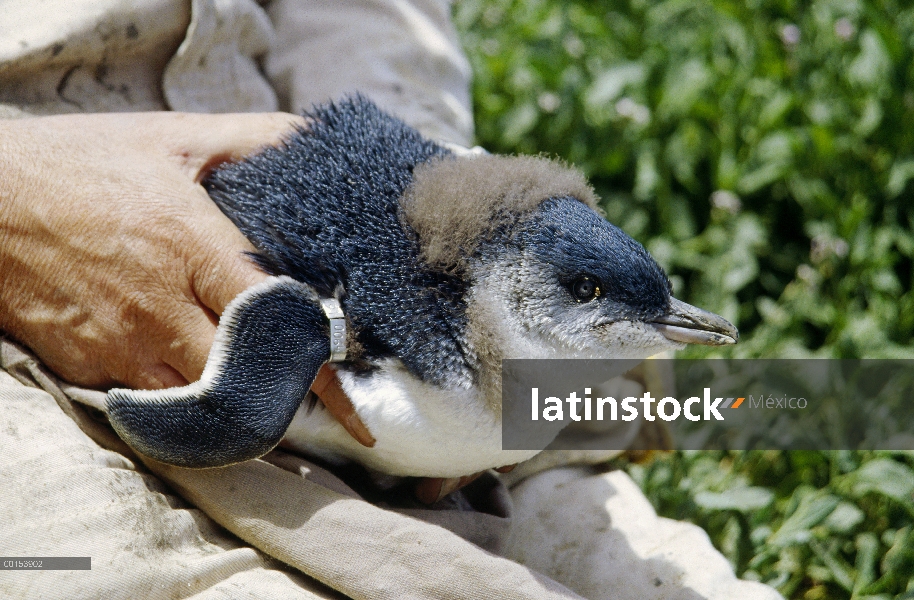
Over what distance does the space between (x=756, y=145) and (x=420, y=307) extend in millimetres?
2193

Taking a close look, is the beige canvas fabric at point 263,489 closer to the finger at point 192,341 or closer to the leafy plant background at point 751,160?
the finger at point 192,341

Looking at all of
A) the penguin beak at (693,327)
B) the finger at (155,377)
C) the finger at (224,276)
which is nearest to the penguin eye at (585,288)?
the penguin beak at (693,327)

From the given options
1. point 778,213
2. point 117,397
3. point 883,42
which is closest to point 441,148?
point 117,397

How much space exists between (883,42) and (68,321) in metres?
3.03

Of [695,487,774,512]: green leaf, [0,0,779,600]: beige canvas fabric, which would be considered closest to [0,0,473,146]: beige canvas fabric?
[0,0,779,600]: beige canvas fabric

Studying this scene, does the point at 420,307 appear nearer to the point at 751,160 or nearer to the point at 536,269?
the point at 536,269

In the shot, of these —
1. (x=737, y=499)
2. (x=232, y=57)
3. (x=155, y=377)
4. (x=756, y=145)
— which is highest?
(x=232, y=57)

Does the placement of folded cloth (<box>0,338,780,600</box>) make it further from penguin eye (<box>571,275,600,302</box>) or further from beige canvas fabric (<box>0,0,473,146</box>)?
beige canvas fabric (<box>0,0,473,146</box>)

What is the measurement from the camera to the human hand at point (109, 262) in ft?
5.28

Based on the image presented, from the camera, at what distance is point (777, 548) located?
2.14m

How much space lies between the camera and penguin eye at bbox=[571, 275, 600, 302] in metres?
1.55

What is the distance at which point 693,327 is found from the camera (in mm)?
1613

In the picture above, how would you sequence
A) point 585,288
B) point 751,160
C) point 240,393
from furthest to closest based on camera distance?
point 751,160, point 585,288, point 240,393

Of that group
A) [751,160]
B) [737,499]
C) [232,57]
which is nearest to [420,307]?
[232,57]
